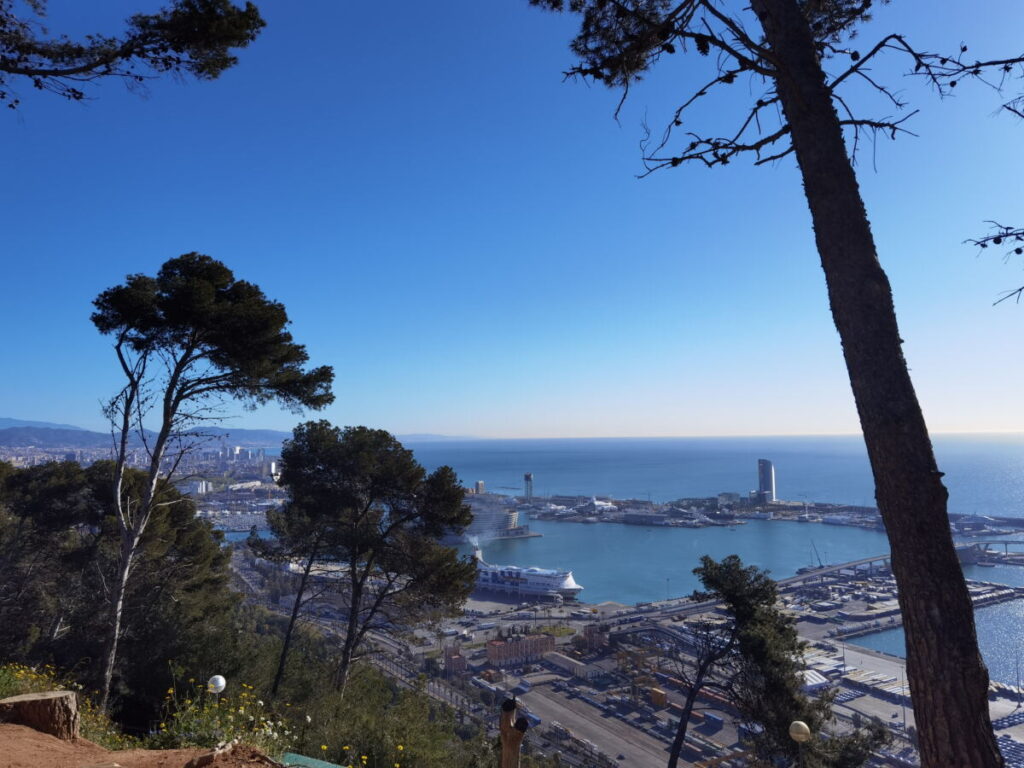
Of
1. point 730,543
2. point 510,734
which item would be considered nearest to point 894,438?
point 510,734

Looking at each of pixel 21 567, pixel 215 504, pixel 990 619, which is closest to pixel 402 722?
pixel 21 567

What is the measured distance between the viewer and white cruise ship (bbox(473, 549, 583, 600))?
65.9 ft

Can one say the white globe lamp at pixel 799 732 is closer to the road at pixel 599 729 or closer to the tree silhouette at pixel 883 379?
the tree silhouette at pixel 883 379

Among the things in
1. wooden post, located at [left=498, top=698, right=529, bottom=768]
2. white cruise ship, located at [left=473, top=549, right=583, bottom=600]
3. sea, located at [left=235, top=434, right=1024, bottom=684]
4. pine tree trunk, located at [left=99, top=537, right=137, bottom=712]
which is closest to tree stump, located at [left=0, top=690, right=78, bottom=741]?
pine tree trunk, located at [left=99, top=537, right=137, bottom=712]

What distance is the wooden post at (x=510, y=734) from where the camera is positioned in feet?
4.69

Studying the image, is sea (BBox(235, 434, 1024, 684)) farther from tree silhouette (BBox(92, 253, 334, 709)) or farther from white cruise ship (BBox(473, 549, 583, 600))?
tree silhouette (BBox(92, 253, 334, 709))

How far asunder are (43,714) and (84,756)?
0.44 meters

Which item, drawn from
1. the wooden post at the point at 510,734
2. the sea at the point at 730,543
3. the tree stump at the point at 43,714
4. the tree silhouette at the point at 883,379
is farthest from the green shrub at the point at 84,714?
the sea at the point at 730,543

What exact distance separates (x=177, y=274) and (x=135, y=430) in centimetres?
115

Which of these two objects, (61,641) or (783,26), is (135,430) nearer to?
(61,641)

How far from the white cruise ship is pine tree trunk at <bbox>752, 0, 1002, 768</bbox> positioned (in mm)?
19068

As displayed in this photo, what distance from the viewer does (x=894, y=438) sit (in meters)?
1.24

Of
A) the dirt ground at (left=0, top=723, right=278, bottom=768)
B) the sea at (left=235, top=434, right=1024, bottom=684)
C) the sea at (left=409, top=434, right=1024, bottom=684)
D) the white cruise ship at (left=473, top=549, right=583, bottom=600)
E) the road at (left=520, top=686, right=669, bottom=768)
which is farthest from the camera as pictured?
the white cruise ship at (left=473, top=549, right=583, bottom=600)

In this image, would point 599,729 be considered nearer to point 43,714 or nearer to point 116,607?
point 116,607
